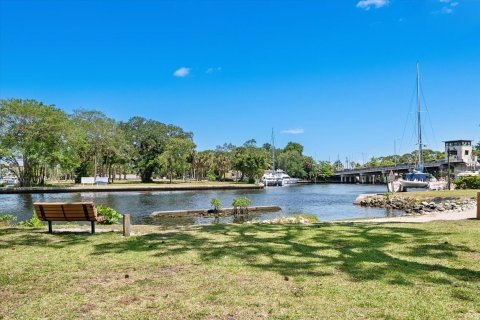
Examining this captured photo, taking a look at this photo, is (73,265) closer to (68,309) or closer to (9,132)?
(68,309)

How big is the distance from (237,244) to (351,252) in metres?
2.38

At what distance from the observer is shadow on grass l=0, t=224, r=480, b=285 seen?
5.82 metres

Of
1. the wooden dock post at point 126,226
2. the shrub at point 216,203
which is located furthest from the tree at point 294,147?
the wooden dock post at point 126,226

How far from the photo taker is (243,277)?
219 inches

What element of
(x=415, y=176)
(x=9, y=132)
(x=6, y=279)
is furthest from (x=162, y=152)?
(x=6, y=279)

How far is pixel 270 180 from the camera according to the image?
100000 mm

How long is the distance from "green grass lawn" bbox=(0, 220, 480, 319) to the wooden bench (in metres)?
0.92

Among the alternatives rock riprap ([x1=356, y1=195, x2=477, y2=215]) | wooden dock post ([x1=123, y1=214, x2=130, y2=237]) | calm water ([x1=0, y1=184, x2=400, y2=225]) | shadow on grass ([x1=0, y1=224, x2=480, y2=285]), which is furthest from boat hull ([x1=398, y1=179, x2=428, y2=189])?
wooden dock post ([x1=123, y1=214, x2=130, y2=237])

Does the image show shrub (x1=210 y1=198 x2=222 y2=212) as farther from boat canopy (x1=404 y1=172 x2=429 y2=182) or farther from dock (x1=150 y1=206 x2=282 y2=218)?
boat canopy (x1=404 y1=172 x2=429 y2=182)

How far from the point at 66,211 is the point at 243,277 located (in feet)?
20.9

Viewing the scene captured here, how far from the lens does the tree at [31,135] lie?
184ft

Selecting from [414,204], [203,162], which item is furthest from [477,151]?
[414,204]

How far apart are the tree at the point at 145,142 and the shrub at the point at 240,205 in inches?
2126

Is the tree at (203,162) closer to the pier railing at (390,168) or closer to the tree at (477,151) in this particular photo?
the pier railing at (390,168)
